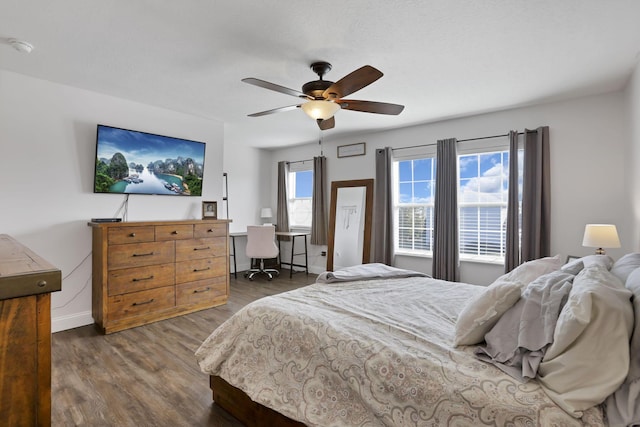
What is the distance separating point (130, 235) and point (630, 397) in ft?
12.1

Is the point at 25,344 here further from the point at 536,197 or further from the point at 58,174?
the point at 536,197

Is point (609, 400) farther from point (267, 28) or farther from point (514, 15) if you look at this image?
point (267, 28)

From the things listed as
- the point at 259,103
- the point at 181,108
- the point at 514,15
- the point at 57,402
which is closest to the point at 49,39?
the point at 181,108

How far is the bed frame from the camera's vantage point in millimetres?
1606

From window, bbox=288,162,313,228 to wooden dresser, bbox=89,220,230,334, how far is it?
7.95 feet

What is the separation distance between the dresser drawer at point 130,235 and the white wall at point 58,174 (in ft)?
1.65

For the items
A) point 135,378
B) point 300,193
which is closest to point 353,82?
point 135,378

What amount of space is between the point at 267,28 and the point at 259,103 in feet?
5.14

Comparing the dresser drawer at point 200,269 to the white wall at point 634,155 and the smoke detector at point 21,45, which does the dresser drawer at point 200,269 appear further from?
the white wall at point 634,155

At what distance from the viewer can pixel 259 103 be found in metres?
3.73

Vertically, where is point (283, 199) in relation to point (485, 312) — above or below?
above

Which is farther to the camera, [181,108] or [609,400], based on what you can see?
[181,108]

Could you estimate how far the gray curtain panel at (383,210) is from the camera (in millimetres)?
4895

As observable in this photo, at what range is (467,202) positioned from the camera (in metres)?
4.38
